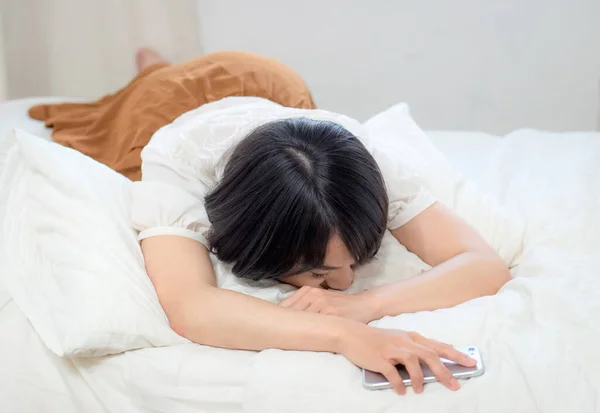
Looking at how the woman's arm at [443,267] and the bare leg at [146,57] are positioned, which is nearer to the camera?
the woman's arm at [443,267]

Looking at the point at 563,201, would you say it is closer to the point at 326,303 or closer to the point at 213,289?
the point at 326,303

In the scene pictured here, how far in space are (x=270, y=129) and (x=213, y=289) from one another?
0.86 ft

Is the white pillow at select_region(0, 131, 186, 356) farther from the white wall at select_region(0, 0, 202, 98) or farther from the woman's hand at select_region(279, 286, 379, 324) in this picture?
the white wall at select_region(0, 0, 202, 98)

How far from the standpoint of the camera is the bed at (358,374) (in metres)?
0.79

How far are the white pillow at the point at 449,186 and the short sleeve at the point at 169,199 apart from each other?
37cm

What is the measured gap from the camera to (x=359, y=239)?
95 centimetres

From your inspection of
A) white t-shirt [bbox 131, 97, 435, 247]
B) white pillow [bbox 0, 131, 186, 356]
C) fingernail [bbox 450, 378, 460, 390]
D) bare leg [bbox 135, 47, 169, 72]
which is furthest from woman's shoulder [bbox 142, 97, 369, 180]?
bare leg [bbox 135, 47, 169, 72]

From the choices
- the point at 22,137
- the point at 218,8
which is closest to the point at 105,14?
the point at 218,8

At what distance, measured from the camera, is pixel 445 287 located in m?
0.99

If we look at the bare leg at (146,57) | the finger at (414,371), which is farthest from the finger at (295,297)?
the bare leg at (146,57)

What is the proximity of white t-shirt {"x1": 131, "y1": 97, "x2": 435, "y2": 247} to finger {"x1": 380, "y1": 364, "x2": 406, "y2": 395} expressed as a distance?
0.35 metres

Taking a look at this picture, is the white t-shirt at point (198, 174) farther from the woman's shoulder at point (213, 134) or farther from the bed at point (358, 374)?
the bed at point (358, 374)

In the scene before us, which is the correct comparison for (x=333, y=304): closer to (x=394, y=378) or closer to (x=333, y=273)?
(x=333, y=273)

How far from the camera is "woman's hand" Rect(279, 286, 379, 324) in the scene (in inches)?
37.3
